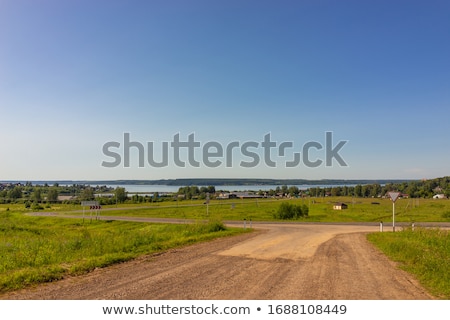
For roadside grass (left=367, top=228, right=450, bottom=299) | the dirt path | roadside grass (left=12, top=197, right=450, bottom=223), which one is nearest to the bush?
roadside grass (left=12, top=197, right=450, bottom=223)

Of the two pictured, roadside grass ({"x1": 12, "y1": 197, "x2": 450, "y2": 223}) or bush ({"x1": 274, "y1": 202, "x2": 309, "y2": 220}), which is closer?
roadside grass ({"x1": 12, "y1": 197, "x2": 450, "y2": 223})

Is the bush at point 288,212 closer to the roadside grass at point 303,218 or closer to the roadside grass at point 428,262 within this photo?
the roadside grass at point 303,218

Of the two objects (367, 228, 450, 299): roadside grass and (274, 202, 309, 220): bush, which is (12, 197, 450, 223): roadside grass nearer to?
(274, 202, 309, 220): bush

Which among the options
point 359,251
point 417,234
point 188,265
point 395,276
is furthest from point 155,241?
point 417,234

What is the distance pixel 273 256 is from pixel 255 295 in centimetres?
742

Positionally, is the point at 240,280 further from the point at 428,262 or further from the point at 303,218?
the point at 303,218

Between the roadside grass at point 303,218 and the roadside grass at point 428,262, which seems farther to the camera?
the roadside grass at point 303,218

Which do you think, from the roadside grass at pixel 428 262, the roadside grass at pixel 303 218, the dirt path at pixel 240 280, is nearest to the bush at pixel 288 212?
the roadside grass at pixel 303 218

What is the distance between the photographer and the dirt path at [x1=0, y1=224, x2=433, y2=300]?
923 centimetres

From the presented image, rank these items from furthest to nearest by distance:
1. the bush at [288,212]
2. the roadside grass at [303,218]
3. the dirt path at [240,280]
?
the bush at [288,212], the roadside grass at [303,218], the dirt path at [240,280]

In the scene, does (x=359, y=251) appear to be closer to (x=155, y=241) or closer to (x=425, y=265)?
(x=425, y=265)

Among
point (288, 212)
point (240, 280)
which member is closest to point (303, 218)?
point (288, 212)

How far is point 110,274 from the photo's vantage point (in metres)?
11.8

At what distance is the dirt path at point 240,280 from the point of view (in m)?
9.23
